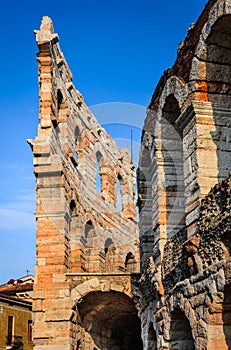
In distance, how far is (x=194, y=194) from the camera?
7137 millimetres

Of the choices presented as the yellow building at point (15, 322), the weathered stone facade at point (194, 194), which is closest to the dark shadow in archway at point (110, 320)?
the weathered stone facade at point (194, 194)

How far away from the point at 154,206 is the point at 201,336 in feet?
11.9

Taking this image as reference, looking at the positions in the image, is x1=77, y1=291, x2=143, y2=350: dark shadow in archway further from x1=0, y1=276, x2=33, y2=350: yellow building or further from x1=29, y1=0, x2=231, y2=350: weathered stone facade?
x1=0, y1=276, x2=33, y2=350: yellow building

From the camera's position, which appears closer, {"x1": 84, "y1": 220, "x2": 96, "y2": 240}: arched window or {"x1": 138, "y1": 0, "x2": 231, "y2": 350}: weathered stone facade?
{"x1": 138, "y1": 0, "x2": 231, "y2": 350}: weathered stone facade

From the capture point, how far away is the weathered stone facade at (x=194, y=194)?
6066 mm

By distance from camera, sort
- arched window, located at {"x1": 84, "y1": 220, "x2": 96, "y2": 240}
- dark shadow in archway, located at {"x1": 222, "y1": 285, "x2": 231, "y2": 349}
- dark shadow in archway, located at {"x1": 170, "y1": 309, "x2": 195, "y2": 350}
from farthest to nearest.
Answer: arched window, located at {"x1": 84, "y1": 220, "x2": 96, "y2": 240}, dark shadow in archway, located at {"x1": 170, "y1": 309, "x2": 195, "y2": 350}, dark shadow in archway, located at {"x1": 222, "y1": 285, "x2": 231, "y2": 349}

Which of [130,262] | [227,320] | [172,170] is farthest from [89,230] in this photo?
[227,320]

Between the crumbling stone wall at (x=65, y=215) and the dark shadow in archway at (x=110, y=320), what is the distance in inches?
2.5

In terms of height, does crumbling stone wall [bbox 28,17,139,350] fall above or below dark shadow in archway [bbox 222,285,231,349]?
above

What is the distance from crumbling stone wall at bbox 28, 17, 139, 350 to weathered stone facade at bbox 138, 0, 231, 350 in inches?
126

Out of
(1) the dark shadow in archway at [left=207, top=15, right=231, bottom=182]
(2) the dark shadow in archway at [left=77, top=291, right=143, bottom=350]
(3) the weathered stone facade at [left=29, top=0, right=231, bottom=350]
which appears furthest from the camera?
(2) the dark shadow in archway at [left=77, top=291, right=143, bottom=350]

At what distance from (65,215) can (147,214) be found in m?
3.19

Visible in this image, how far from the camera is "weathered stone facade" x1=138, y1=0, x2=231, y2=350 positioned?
19.9ft

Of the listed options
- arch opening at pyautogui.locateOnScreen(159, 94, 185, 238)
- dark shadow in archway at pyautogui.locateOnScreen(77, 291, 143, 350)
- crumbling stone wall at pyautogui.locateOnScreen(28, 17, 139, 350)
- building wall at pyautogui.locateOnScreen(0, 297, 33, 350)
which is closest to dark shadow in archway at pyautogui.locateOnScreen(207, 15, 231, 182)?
arch opening at pyautogui.locateOnScreen(159, 94, 185, 238)
